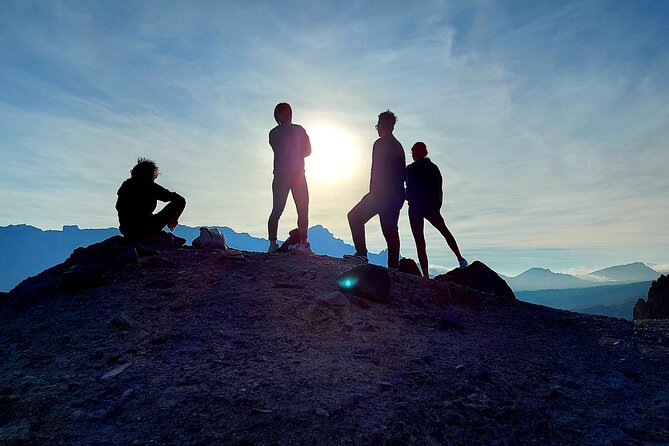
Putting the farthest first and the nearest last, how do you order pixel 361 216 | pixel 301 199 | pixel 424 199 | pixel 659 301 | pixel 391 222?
→ pixel 659 301
pixel 424 199
pixel 301 199
pixel 361 216
pixel 391 222

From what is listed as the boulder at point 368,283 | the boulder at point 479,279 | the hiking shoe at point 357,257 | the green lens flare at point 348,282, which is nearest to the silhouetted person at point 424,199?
the boulder at point 479,279

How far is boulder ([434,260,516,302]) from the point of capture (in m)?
9.99

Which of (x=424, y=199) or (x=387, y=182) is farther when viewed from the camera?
(x=424, y=199)

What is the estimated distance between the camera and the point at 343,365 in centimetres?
445

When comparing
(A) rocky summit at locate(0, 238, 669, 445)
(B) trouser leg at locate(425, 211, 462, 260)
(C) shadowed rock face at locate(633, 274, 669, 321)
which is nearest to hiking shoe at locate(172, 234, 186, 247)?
(A) rocky summit at locate(0, 238, 669, 445)

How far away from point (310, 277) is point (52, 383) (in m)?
4.32

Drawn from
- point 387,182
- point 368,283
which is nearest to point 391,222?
point 387,182

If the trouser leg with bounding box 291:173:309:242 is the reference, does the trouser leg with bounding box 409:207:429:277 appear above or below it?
below

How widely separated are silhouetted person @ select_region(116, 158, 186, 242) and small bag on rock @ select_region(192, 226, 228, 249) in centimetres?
84

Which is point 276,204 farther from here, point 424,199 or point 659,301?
point 659,301

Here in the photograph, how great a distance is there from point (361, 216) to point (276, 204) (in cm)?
208

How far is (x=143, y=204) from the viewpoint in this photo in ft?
29.1

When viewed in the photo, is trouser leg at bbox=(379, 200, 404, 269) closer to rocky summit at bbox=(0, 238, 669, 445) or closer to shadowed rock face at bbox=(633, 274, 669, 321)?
rocky summit at bbox=(0, 238, 669, 445)

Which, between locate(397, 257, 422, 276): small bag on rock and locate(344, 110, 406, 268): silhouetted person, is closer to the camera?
locate(344, 110, 406, 268): silhouetted person
